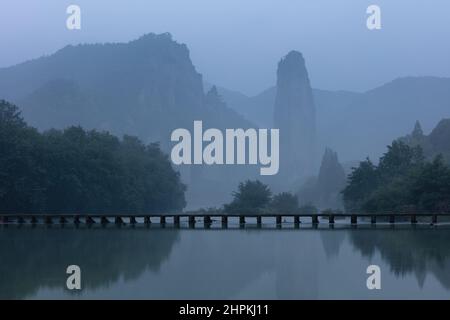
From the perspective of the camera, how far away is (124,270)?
22.7 metres

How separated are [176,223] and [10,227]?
10.4 metres

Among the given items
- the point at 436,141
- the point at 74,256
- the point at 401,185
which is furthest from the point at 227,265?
the point at 436,141

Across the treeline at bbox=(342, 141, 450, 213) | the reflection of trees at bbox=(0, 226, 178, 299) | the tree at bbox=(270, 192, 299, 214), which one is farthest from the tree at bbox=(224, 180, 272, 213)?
the reflection of trees at bbox=(0, 226, 178, 299)

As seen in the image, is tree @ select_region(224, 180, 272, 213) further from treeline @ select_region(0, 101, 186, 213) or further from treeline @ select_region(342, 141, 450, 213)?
treeline @ select_region(0, 101, 186, 213)

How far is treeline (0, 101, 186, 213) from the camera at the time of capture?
6016 cm

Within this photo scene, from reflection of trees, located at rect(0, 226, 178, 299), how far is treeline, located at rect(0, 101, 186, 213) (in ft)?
67.2

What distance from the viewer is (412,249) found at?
28125mm

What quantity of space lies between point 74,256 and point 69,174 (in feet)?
135

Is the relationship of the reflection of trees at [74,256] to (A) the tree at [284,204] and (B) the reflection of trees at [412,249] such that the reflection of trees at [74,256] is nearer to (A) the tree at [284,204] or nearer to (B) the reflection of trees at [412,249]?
(B) the reflection of trees at [412,249]

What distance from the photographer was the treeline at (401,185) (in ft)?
176

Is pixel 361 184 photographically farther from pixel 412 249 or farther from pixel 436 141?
pixel 412 249

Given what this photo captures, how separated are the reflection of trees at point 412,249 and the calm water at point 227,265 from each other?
3cm

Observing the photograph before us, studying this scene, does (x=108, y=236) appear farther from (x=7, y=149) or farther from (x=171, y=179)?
(x=171, y=179)
